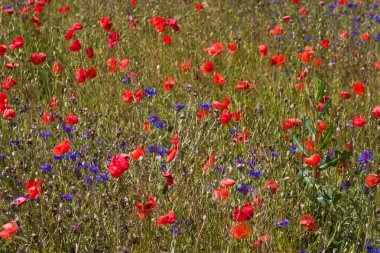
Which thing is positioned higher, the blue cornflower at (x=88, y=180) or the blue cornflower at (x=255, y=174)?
the blue cornflower at (x=88, y=180)

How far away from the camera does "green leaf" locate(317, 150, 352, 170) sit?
2.59 m

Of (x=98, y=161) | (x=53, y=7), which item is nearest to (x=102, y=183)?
(x=98, y=161)

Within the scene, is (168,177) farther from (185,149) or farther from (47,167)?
(185,149)

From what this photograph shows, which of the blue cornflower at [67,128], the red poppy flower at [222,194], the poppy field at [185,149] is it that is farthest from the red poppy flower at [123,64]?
the red poppy flower at [222,194]

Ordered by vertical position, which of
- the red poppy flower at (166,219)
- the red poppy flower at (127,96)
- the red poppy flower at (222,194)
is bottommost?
the red poppy flower at (127,96)

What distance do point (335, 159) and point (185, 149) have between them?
64 cm

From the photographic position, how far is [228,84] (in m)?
4.05

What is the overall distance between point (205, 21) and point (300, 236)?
2841 mm

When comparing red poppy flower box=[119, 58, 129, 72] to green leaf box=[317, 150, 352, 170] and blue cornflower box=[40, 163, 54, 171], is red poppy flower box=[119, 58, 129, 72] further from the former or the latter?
green leaf box=[317, 150, 352, 170]

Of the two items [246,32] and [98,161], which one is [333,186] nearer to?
[98,161]

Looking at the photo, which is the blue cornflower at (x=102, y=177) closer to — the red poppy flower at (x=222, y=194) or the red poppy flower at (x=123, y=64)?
the red poppy flower at (x=222, y=194)

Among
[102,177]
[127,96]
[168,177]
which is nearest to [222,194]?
[168,177]

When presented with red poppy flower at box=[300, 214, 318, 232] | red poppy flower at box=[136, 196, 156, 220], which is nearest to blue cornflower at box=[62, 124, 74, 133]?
red poppy flower at box=[136, 196, 156, 220]

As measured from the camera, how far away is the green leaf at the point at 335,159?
2594mm
